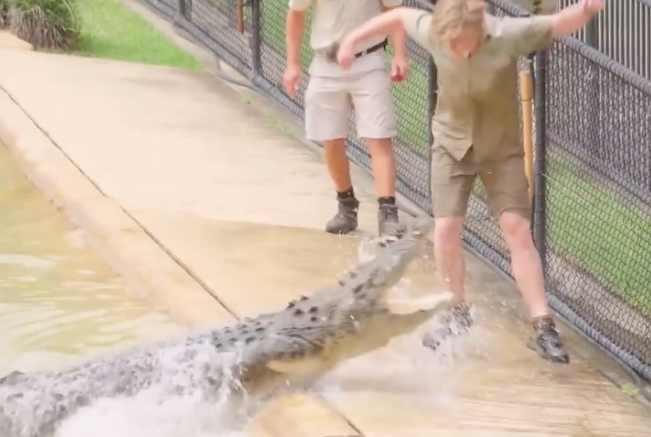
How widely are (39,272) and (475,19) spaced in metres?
2.24

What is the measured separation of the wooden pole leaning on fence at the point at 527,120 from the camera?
5.17 metres

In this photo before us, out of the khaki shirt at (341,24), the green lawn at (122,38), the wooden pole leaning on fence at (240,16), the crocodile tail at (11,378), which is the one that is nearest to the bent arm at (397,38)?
the khaki shirt at (341,24)

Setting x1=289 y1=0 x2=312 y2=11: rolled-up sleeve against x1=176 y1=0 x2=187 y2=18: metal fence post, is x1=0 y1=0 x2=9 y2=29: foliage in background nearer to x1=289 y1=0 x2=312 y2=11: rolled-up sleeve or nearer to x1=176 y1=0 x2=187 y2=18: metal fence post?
x1=176 y1=0 x2=187 y2=18: metal fence post

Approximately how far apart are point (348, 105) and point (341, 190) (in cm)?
39

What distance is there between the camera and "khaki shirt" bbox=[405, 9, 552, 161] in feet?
15.0

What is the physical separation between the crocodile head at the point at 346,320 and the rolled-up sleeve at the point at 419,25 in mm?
791

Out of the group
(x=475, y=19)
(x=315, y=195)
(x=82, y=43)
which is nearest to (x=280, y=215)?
(x=315, y=195)

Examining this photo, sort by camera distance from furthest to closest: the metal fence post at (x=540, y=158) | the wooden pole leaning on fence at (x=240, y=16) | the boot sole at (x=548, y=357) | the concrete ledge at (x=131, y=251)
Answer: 1. the wooden pole leaning on fence at (x=240, y=16)
2. the metal fence post at (x=540, y=158)
3. the boot sole at (x=548, y=357)
4. the concrete ledge at (x=131, y=251)

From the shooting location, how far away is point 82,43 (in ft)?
30.9

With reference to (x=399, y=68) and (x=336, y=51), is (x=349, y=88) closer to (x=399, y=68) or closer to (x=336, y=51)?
(x=336, y=51)

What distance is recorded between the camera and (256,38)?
7.86m

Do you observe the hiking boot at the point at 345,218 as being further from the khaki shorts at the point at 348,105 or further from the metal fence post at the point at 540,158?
the metal fence post at the point at 540,158

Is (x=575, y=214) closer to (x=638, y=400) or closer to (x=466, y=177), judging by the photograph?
(x=466, y=177)

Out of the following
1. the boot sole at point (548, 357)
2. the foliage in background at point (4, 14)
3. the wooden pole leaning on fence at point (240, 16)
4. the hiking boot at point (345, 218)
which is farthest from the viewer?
the foliage in background at point (4, 14)
